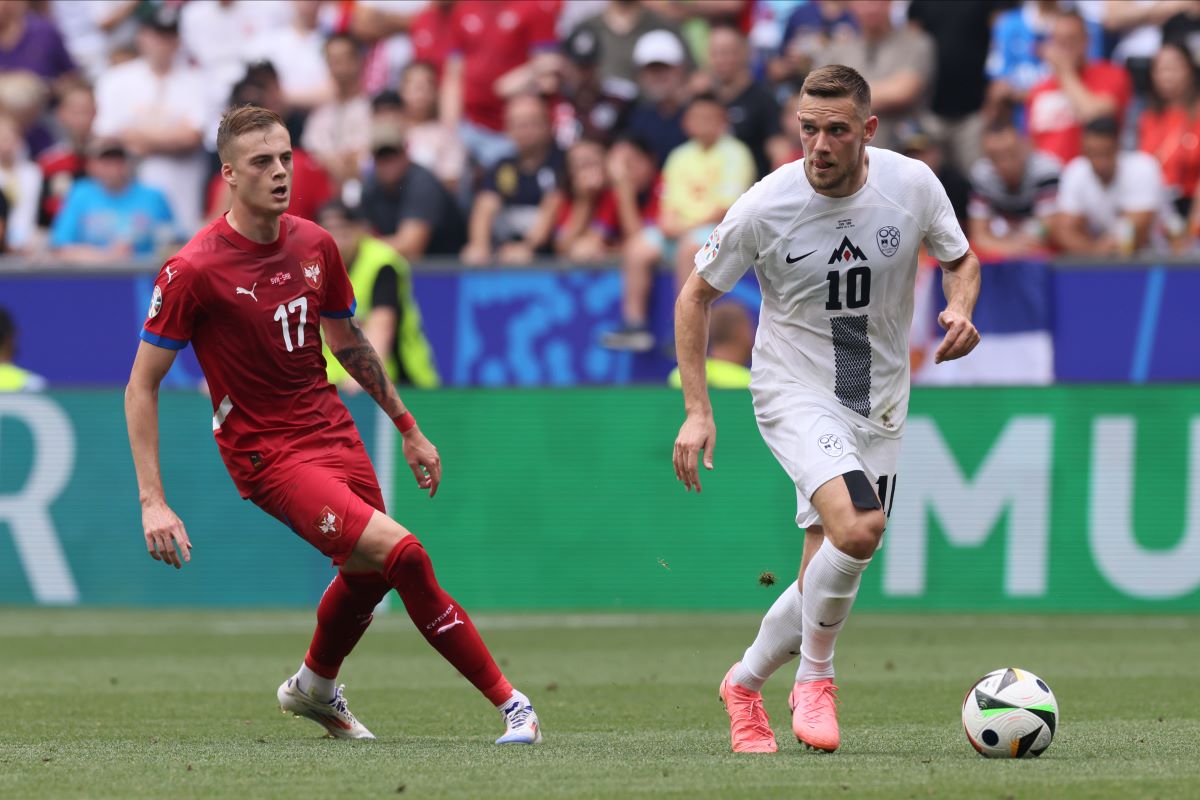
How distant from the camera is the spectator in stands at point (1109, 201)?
15.4 meters

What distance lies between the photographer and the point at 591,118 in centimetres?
1697

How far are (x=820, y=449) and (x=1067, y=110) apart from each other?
33.3ft

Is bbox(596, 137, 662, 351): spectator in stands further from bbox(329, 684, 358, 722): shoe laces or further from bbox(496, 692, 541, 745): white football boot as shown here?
bbox(496, 692, 541, 745): white football boot

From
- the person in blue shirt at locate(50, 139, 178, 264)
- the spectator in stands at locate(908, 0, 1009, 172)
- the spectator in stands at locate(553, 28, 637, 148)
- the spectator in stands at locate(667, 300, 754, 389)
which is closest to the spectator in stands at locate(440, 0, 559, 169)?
the spectator in stands at locate(553, 28, 637, 148)

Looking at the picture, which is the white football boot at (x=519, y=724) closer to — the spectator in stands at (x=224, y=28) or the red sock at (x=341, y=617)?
the red sock at (x=341, y=617)

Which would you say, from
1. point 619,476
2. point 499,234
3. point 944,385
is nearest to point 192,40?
point 499,234

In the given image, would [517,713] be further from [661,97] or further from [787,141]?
[661,97]

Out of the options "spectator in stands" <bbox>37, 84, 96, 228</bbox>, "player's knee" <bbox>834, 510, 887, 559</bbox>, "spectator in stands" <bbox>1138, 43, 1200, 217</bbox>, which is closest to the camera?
"player's knee" <bbox>834, 510, 887, 559</bbox>

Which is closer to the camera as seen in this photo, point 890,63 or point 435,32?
point 890,63

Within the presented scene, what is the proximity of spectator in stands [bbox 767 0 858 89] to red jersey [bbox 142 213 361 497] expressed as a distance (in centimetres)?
962

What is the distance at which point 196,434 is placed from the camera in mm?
13977

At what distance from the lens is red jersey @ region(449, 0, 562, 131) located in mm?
17484

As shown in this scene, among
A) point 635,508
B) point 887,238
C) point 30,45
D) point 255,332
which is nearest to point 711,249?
point 887,238

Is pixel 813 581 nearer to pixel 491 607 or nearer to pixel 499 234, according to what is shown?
pixel 491 607
